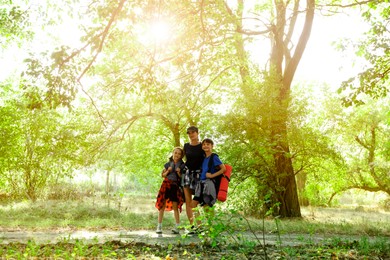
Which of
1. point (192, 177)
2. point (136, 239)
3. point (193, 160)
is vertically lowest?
point (136, 239)

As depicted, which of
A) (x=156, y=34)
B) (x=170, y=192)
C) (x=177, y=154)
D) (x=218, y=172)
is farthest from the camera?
(x=170, y=192)

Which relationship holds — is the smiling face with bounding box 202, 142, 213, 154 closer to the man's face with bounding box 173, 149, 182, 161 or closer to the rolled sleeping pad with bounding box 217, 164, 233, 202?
the rolled sleeping pad with bounding box 217, 164, 233, 202

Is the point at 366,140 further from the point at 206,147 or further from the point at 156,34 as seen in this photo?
the point at 156,34

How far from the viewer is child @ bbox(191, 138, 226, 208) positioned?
7008mm

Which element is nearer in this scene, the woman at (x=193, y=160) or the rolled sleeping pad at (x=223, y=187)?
the rolled sleeping pad at (x=223, y=187)

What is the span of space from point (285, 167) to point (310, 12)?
575cm

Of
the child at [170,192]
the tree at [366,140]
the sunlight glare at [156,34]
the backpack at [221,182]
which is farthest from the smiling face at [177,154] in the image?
the tree at [366,140]

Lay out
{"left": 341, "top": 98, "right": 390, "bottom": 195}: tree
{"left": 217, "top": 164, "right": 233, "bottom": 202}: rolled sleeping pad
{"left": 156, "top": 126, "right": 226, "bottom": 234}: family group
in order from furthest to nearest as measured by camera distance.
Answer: {"left": 341, "top": 98, "right": 390, "bottom": 195}: tree → {"left": 156, "top": 126, "right": 226, "bottom": 234}: family group → {"left": 217, "top": 164, "right": 233, "bottom": 202}: rolled sleeping pad

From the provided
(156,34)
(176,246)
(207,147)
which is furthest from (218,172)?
(156,34)

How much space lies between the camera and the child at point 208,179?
7008 mm

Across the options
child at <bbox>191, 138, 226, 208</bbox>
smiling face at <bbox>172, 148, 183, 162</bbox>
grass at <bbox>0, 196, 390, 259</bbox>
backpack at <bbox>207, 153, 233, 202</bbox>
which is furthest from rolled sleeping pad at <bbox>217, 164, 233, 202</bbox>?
smiling face at <bbox>172, 148, 183, 162</bbox>

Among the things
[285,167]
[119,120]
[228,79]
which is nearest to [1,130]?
[119,120]

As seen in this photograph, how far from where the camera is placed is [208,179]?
7113 millimetres

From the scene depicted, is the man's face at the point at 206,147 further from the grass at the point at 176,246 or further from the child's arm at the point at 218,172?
the grass at the point at 176,246
